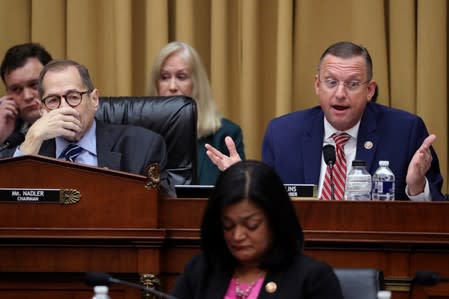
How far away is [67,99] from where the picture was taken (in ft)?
16.6

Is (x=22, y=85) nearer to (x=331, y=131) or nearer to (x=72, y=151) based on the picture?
(x=72, y=151)

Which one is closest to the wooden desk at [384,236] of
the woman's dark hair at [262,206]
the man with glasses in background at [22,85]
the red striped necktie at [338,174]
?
the red striped necktie at [338,174]

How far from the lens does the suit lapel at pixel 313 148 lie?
5.01 meters

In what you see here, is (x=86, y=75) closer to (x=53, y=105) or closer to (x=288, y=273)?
(x=53, y=105)

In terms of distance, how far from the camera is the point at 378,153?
16.5 ft

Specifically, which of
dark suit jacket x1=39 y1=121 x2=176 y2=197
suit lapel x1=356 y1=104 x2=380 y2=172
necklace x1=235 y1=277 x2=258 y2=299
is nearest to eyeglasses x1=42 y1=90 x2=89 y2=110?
dark suit jacket x1=39 y1=121 x2=176 y2=197

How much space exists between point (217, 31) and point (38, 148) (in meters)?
1.95

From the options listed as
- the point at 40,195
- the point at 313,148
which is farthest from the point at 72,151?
A: the point at 313,148

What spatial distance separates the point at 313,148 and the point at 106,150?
3.11ft

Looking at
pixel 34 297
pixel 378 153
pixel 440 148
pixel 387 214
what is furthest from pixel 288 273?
pixel 440 148

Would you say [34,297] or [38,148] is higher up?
[38,148]

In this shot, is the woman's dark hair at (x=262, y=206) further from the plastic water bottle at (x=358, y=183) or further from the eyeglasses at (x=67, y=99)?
the eyeglasses at (x=67, y=99)

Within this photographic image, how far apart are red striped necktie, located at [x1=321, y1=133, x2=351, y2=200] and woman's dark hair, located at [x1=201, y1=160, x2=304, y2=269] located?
1.45 m

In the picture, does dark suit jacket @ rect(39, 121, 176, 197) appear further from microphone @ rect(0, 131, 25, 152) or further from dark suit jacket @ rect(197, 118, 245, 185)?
dark suit jacket @ rect(197, 118, 245, 185)
